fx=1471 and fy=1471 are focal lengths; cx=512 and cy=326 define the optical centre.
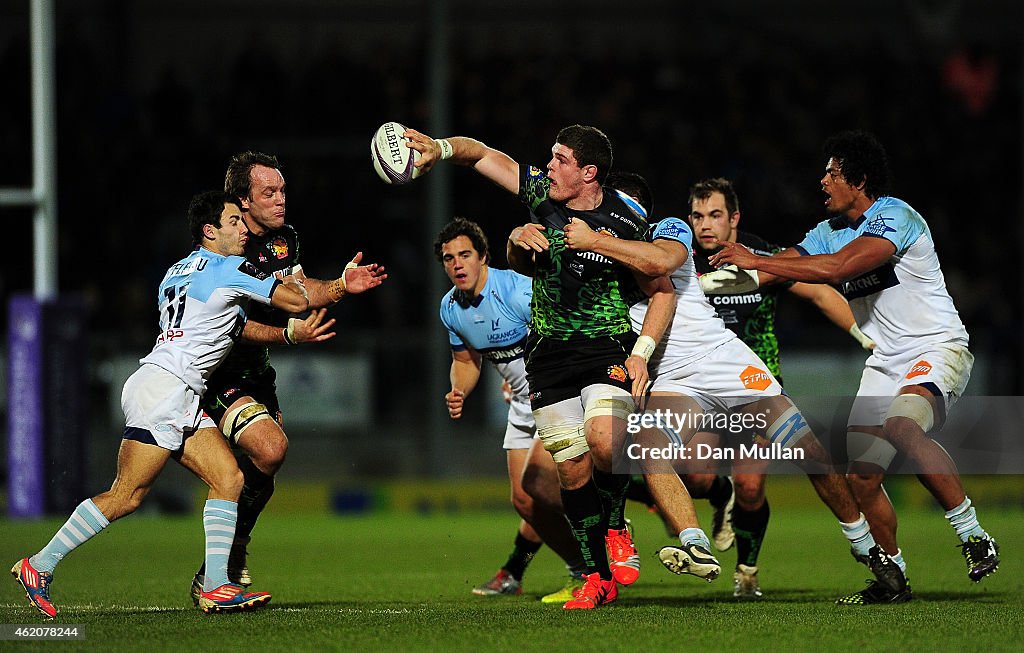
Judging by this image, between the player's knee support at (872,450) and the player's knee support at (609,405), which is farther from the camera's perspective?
the player's knee support at (872,450)

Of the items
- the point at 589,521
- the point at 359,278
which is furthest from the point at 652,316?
the point at 359,278

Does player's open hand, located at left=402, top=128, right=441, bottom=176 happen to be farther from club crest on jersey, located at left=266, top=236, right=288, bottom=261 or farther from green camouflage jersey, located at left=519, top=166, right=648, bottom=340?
club crest on jersey, located at left=266, top=236, right=288, bottom=261

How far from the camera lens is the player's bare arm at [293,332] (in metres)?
7.29

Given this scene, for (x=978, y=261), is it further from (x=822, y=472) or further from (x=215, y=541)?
(x=215, y=541)

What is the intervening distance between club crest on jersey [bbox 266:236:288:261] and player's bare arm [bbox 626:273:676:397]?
2.00 meters

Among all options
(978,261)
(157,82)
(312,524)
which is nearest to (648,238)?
(312,524)

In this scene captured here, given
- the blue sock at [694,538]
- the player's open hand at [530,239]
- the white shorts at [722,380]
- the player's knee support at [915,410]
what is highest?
the player's open hand at [530,239]

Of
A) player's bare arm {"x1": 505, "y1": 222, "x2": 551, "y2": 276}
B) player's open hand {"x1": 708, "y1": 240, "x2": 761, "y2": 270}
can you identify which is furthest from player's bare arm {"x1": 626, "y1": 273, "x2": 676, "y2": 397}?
player's bare arm {"x1": 505, "y1": 222, "x2": 551, "y2": 276}

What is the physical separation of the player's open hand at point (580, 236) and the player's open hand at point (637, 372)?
1.92ft

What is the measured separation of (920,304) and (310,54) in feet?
48.6

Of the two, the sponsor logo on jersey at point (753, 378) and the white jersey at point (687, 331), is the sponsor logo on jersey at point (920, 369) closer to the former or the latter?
the sponsor logo on jersey at point (753, 378)

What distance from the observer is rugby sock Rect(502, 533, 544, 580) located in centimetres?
863

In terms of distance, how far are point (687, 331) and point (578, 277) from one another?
→ 0.87m

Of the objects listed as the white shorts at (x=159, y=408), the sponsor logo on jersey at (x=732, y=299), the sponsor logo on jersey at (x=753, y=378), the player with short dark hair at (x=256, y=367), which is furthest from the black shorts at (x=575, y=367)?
the white shorts at (x=159, y=408)
